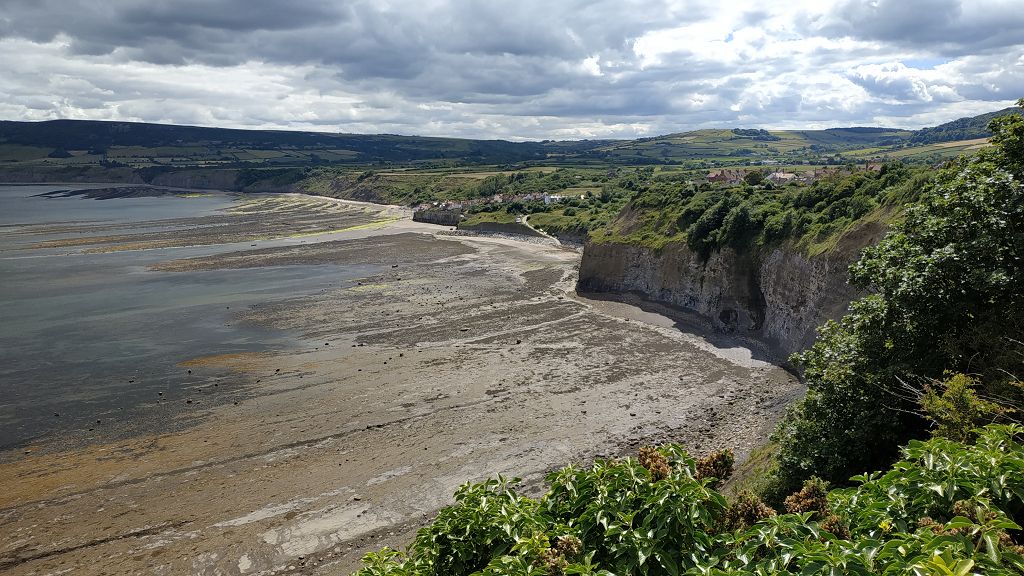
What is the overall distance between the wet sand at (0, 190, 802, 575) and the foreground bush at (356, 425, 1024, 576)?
13367mm

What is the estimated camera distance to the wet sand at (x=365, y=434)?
19.5m

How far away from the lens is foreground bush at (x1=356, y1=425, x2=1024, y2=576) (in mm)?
4895

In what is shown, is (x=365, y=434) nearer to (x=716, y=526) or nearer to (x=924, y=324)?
(x=924, y=324)

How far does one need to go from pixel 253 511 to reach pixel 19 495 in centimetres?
924

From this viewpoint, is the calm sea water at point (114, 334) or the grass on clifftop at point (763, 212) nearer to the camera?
the calm sea water at point (114, 334)

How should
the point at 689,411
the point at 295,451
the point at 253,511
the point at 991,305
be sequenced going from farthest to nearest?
the point at 689,411, the point at 295,451, the point at 253,511, the point at 991,305

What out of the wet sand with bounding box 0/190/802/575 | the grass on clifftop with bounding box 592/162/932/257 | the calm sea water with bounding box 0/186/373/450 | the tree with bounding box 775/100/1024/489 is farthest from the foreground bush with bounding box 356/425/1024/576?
the grass on clifftop with bounding box 592/162/932/257

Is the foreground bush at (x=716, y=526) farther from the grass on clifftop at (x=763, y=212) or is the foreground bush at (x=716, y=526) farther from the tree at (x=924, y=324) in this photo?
the grass on clifftop at (x=763, y=212)

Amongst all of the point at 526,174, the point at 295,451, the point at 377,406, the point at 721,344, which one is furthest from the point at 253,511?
the point at 526,174

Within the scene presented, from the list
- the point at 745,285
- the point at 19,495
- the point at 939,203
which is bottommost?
the point at 19,495

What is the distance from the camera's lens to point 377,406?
96.9 feet

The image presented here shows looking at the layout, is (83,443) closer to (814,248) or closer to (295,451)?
(295,451)

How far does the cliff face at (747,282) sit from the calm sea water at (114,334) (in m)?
27.3

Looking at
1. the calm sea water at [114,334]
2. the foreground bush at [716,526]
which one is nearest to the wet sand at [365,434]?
the calm sea water at [114,334]
